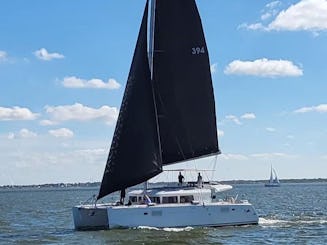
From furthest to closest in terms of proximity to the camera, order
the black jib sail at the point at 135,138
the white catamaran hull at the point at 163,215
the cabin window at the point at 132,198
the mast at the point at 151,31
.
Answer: the mast at the point at 151,31, the black jib sail at the point at 135,138, the cabin window at the point at 132,198, the white catamaran hull at the point at 163,215

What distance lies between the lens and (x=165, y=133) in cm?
4238

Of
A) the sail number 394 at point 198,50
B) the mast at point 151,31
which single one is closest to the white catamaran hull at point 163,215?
the mast at point 151,31

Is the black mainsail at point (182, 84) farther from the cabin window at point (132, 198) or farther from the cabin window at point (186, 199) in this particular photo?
the cabin window at point (132, 198)

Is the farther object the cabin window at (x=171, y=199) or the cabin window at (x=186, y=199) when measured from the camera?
the cabin window at (x=186, y=199)

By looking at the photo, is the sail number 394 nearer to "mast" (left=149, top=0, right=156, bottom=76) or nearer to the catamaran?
the catamaran

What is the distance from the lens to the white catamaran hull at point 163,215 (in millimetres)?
37938

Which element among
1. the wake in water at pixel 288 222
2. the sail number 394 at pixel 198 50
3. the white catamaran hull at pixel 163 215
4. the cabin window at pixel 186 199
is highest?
the sail number 394 at pixel 198 50

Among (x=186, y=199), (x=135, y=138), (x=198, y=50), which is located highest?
(x=198, y=50)

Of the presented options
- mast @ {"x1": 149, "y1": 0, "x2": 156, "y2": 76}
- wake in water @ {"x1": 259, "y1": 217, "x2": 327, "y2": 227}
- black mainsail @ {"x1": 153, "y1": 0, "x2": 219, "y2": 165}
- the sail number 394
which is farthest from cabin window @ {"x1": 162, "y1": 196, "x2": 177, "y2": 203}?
the sail number 394

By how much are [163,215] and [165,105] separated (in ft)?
24.4

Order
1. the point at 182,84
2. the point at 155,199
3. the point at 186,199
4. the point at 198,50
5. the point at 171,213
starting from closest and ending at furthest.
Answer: the point at 171,213, the point at 155,199, the point at 186,199, the point at 182,84, the point at 198,50

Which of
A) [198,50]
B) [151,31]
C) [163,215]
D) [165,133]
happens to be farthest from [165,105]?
[163,215]

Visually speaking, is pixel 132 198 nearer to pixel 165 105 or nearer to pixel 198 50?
pixel 165 105

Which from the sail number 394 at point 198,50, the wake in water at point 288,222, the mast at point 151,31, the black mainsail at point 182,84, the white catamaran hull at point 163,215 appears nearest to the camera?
the white catamaran hull at point 163,215
